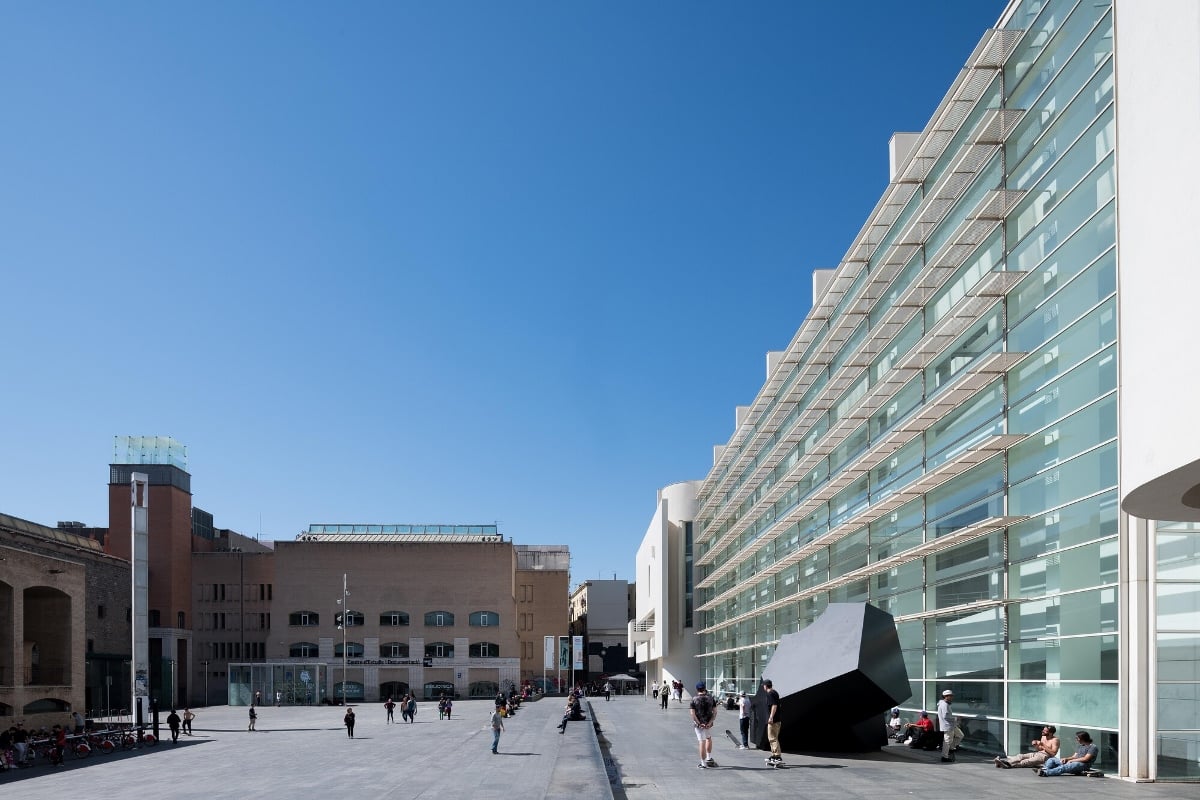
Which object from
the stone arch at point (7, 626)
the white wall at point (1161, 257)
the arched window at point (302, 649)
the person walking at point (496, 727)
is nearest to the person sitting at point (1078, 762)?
the white wall at point (1161, 257)

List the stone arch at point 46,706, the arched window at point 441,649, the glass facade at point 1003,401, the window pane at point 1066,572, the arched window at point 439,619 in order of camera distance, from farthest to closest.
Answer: the arched window at point 439,619 → the arched window at point 441,649 → the stone arch at point 46,706 → the glass facade at point 1003,401 → the window pane at point 1066,572

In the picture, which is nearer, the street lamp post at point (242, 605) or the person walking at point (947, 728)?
the person walking at point (947, 728)

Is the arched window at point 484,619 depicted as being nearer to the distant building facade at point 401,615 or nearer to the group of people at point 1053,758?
the distant building facade at point 401,615

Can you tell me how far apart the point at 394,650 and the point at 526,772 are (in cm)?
7705

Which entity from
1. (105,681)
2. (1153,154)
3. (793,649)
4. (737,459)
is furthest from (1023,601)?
(105,681)

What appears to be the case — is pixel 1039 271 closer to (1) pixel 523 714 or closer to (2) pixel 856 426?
(2) pixel 856 426

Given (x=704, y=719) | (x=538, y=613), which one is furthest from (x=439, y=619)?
(x=704, y=719)

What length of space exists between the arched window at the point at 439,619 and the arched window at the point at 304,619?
9.63 meters

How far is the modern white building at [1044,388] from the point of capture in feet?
55.8

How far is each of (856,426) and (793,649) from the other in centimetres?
1311

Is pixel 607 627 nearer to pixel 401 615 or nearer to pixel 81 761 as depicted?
pixel 401 615

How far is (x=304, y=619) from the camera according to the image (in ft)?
339

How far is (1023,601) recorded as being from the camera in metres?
26.2

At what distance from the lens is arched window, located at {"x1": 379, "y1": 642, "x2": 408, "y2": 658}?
336 feet
